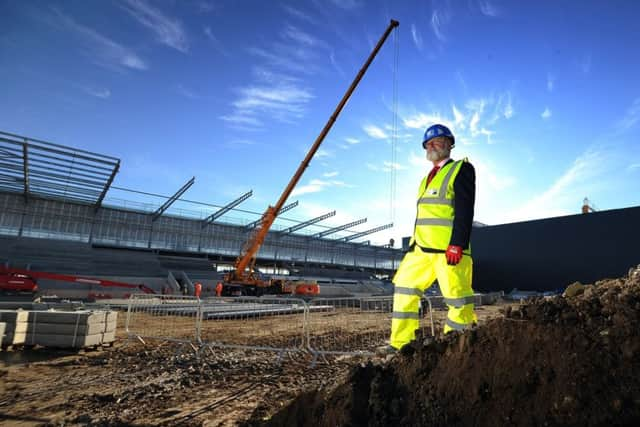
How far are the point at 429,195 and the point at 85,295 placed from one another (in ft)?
77.1

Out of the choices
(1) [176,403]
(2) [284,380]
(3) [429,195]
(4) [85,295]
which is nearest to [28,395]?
(1) [176,403]

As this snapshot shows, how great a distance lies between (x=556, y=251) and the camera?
3431 cm

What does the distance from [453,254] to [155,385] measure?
3667 mm

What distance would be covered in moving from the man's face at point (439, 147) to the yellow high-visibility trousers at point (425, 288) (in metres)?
1.00

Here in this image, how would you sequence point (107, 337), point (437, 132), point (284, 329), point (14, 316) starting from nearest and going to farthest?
point (437, 132)
point (14, 316)
point (107, 337)
point (284, 329)

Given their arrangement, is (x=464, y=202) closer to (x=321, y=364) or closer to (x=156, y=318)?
(x=321, y=364)

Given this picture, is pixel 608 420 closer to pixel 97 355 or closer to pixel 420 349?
pixel 420 349

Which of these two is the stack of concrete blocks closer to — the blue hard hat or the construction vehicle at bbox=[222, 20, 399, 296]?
the blue hard hat

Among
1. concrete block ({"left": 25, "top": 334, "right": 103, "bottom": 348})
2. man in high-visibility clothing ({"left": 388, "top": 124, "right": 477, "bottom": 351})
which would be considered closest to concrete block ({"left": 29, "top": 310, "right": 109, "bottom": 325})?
concrete block ({"left": 25, "top": 334, "right": 103, "bottom": 348})

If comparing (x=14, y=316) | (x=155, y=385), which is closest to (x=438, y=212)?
(x=155, y=385)

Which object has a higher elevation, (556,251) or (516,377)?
(556,251)

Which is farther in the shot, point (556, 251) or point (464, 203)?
point (556, 251)

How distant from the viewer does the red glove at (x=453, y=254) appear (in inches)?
114

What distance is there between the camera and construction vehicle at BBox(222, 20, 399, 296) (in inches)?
777
